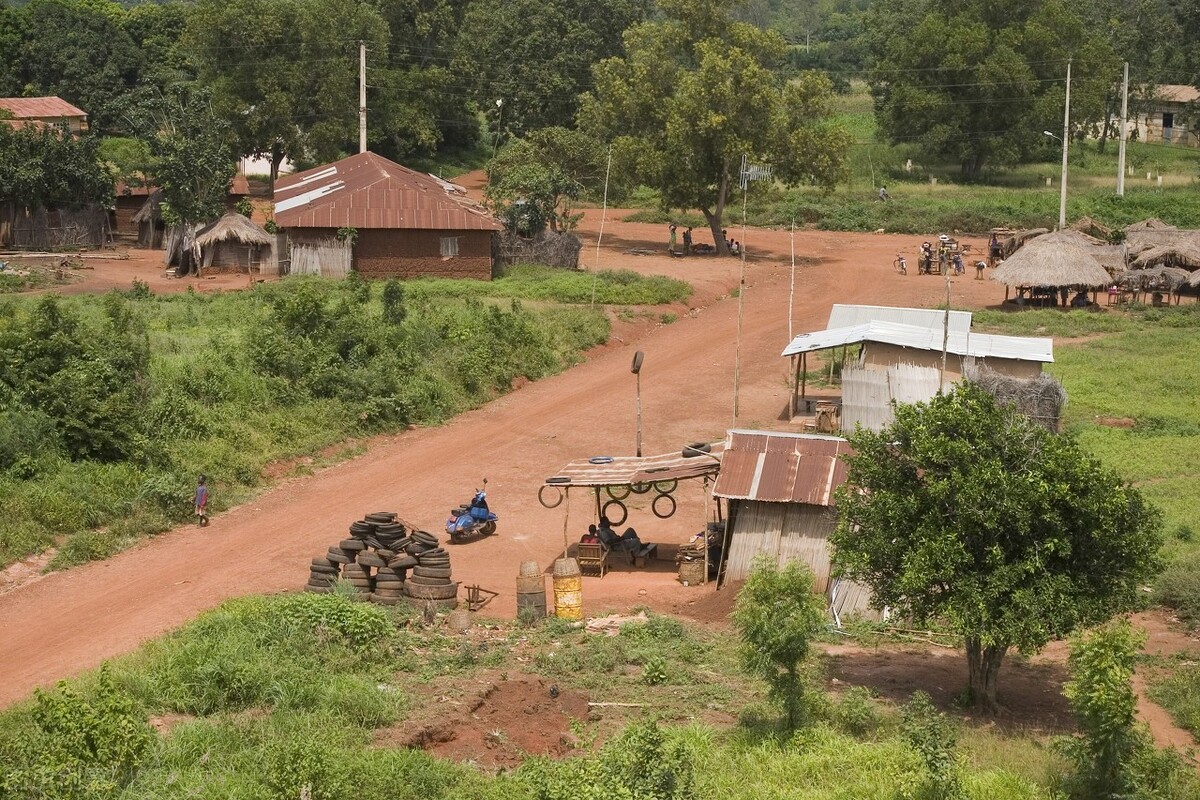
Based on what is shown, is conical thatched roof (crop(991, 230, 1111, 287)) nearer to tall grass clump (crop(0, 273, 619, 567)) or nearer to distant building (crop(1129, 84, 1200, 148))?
tall grass clump (crop(0, 273, 619, 567))

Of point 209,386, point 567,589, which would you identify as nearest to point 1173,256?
point 209,386

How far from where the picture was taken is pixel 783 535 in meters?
18.4

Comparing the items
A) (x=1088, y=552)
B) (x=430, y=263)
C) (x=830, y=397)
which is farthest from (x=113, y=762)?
(x=430, y=263)

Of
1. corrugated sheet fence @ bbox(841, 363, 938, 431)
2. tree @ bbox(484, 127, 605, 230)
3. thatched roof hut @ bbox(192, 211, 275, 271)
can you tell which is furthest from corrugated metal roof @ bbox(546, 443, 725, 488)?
thatched roof hut @ bbox(192, 211, 275, 271)

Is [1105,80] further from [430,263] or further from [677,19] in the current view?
[430,263]

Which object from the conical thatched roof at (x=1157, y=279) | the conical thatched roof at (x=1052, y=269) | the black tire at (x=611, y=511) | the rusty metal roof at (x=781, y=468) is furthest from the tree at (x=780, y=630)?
the conical thatched roof at (x=1157, y=279)

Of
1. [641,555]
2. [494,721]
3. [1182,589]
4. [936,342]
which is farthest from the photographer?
[936,342]

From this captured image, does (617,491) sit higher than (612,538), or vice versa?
(617,491)

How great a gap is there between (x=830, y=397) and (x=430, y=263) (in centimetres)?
1463

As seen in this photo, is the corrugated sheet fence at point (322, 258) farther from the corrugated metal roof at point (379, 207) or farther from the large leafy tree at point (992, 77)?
the large leafy tree at point (992, 77)

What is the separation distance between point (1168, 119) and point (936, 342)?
5773 centimetres

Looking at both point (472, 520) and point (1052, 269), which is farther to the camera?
point (1052, 269)

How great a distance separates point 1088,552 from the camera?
14.6 meters

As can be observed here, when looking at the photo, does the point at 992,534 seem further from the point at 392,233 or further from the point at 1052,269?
the point at 392,233
